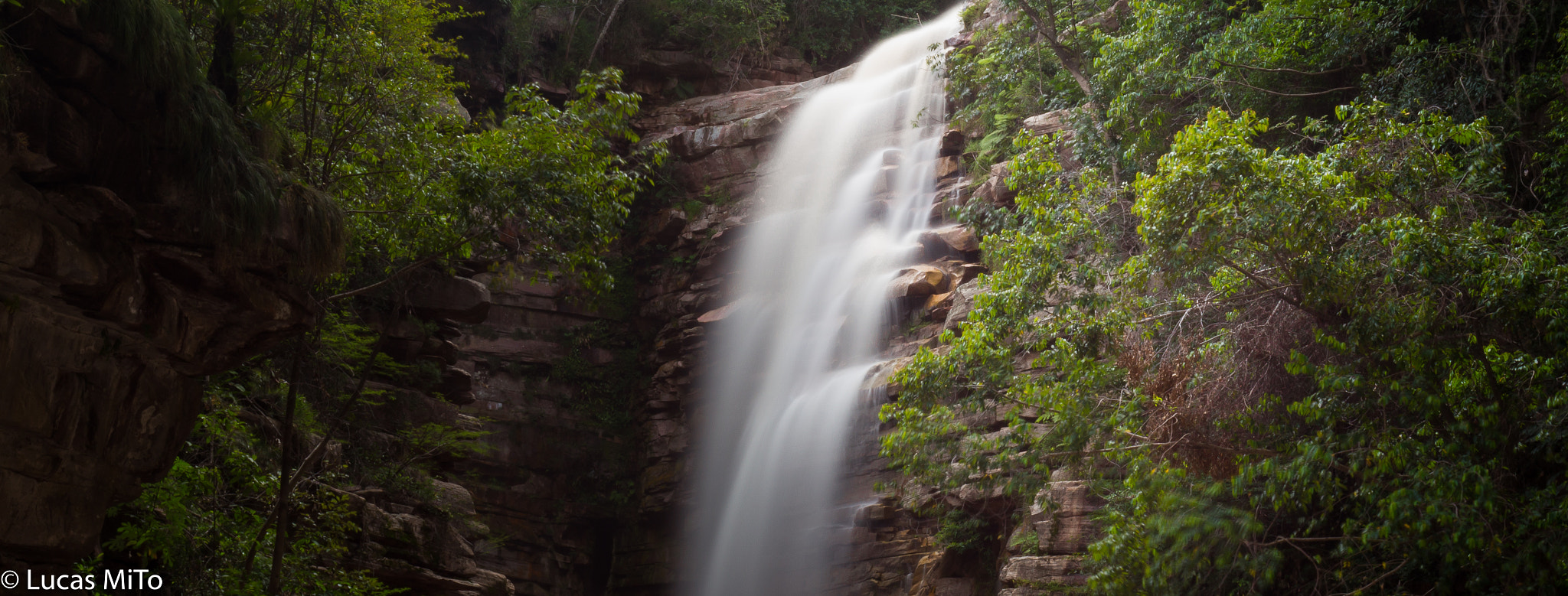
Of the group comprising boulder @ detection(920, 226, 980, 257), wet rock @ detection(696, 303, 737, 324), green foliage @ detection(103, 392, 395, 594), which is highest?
wet rock @ detection(696, 303, 737, 324)

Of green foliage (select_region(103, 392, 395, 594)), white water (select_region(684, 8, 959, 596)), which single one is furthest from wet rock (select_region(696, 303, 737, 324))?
green foliage (select_region(103, 392, 395, 594))

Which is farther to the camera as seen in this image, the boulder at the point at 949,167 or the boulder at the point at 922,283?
the boulder at the point at 949,167

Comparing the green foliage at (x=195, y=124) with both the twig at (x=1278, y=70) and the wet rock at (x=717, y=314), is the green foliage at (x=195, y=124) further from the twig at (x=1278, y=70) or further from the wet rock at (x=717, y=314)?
the wet rock at (x=717, y=314)

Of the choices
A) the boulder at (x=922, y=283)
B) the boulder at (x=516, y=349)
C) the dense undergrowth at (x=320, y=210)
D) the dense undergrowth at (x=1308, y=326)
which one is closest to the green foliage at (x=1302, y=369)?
the dense undergrowth at (x=1308, y=326)

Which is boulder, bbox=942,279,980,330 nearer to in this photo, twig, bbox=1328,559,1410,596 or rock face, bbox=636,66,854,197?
twig, bbox=1328,559,1410,596

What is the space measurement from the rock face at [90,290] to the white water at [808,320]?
10.9 metres

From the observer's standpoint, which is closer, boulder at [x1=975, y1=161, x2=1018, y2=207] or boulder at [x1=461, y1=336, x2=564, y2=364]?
boulder at [x1=975, y1=161, x2=1018, y2=207]

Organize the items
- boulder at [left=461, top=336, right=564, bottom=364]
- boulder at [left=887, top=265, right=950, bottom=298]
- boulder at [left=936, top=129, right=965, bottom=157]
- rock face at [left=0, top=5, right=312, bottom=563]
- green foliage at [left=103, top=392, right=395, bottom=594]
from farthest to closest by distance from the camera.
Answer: boulder at [left=461, top=336, right=564, bottom=364] → boulder at [left=936, top=129, right=965, bottom=157] → boulder at [left=887, top=265, right=950, bottom=298] → green foliage at [left=103, top=392, right=395, bottom=594] → rock face at [left=0, top=5, right=312, bottom=563]

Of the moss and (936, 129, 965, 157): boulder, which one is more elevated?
(936, 129, 965, 157): boulder

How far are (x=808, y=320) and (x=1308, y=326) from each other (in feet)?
38.4

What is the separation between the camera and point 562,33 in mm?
29562

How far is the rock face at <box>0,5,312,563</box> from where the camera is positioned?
748cm

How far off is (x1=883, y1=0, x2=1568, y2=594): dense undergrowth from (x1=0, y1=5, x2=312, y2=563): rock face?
24.0 ft

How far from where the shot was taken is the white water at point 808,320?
1816cm
